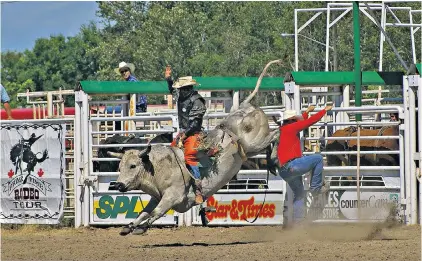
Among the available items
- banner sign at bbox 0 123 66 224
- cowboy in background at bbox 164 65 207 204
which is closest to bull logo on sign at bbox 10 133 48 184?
banner sign at bbox 0 123 66 224

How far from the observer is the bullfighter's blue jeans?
13.8m

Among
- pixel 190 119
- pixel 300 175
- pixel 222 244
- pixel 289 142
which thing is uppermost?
pixel 190 119

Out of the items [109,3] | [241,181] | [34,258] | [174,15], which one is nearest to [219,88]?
[241,181]

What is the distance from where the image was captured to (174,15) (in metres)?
48.0

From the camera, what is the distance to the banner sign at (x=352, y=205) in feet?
47.1

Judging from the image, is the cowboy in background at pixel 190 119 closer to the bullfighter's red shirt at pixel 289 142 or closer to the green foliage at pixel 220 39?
the bullfighter's red shirt at pixel 289 142

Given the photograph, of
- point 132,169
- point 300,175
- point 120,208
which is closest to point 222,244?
point 132,169

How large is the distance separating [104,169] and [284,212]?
2.93 metres

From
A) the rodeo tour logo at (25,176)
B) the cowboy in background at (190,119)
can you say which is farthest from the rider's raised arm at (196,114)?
the rodeo tour logo at (25,176)

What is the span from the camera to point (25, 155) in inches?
640

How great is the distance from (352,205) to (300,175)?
109cm

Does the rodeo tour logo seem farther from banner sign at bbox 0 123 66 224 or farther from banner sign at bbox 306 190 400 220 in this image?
banner sign at bbox 306 190 400 220

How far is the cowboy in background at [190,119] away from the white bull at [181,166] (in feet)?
0.31

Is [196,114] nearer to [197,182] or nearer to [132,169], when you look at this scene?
[197,182]
